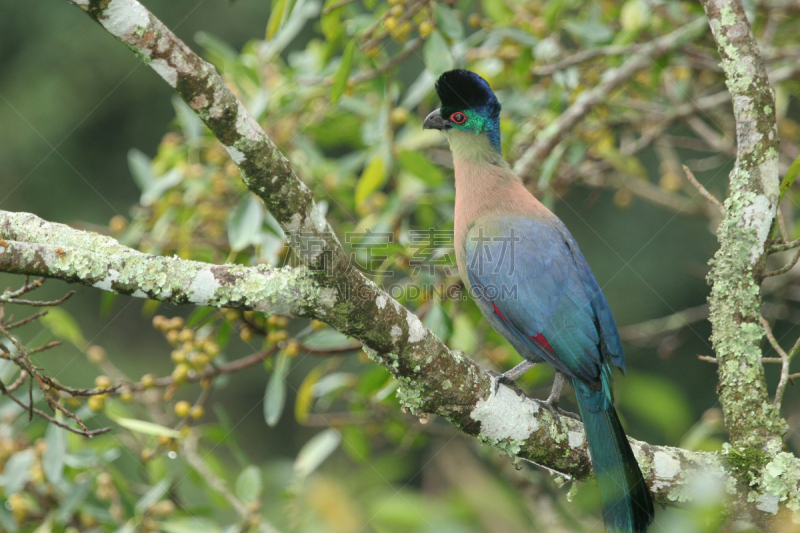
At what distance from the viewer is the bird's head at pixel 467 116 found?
122 inches

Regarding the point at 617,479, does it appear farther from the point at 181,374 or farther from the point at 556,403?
the point at 181,374

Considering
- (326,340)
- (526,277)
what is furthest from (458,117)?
(326,340)

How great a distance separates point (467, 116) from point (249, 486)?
6.39 feet

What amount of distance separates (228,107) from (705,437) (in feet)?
8.40

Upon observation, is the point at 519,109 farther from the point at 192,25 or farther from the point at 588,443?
the point at 192,25

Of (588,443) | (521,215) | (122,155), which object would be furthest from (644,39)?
(122,155)

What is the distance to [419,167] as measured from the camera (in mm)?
3107

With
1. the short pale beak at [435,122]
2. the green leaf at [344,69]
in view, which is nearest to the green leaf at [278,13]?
the green leaf at [344,69]

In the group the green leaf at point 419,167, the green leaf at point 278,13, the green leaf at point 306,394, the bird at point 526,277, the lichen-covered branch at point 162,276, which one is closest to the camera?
the lichen-covered branch at point 162,276

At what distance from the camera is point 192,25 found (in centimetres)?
828

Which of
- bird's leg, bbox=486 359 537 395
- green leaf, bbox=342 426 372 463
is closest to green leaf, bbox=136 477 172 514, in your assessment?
green leaf, bbox=342 426 372 463

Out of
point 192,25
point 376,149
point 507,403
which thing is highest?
point 192,25

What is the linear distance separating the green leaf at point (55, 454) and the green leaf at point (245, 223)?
96cm

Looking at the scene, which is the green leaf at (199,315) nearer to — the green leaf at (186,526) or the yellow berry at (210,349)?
the yellow berry at (210,349)
